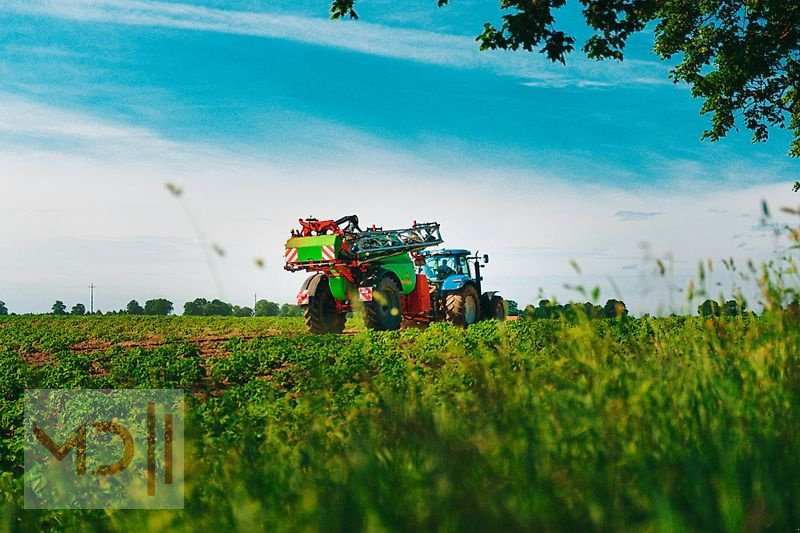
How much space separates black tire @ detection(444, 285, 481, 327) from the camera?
2016cm

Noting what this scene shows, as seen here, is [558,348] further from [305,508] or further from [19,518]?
[19,518]

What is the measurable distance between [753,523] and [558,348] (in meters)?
2.79

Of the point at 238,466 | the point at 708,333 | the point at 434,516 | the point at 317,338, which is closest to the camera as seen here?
the point at 434,516

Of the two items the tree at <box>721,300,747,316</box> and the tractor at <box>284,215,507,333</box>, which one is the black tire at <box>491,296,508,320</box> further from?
the tree at <box>721,300,747,316</box>

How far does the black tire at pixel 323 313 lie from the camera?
18.4 metres

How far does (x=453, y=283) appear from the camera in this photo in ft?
67.0

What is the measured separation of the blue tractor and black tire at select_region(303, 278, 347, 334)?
311cm

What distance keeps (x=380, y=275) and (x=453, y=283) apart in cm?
295

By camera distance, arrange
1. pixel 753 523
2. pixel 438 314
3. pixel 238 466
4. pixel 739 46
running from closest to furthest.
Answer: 1. pixel 753 523
2. pixel 238 466
3. pixel 739 46
4. pixel 438 314

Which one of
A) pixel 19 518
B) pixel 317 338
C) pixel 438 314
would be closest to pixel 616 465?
pixel 19 518

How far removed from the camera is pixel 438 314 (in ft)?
68.9

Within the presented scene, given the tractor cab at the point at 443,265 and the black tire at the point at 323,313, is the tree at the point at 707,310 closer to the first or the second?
the black tire at the point at 323,313

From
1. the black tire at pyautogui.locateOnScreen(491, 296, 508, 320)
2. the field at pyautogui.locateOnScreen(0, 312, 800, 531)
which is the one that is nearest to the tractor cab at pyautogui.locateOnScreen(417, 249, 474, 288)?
the black tire at pyautogui.locateOnScreen(491, 296, 508, 320)

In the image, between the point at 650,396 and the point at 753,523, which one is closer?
the point at 753,523
